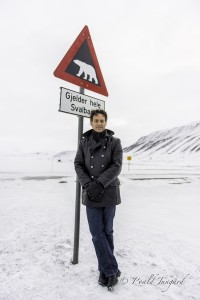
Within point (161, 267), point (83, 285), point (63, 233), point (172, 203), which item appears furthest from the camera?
point (172, 203)

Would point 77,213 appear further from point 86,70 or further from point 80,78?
point 86,70

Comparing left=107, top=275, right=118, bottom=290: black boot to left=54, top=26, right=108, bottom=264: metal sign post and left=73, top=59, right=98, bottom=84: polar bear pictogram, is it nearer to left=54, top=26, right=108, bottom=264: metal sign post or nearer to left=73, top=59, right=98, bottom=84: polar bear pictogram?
left=54, top=26, right=108, bottom=264: metal sign post

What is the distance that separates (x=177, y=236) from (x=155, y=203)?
3048 millimetres

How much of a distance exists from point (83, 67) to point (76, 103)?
535mm

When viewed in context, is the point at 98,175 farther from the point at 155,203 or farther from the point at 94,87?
the point at 155,203

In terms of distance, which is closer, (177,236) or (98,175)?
(98,175)

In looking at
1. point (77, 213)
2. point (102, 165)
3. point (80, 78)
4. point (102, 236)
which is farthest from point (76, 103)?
point (102, 236)

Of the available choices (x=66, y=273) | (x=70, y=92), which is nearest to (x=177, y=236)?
(x=66, y=273)

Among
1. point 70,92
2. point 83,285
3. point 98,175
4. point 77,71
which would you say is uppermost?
point 77,71

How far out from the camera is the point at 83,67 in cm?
319

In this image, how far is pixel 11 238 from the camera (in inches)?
151

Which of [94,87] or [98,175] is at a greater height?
[94,87]

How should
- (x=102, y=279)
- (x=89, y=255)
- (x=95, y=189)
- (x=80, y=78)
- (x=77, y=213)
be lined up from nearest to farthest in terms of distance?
(x=95, y=189), (x=102, y=279), (x=77, y=213), (x=80, y=78), (x=89, y=255)

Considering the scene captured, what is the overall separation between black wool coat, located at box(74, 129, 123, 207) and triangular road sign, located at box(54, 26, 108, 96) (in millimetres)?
820
